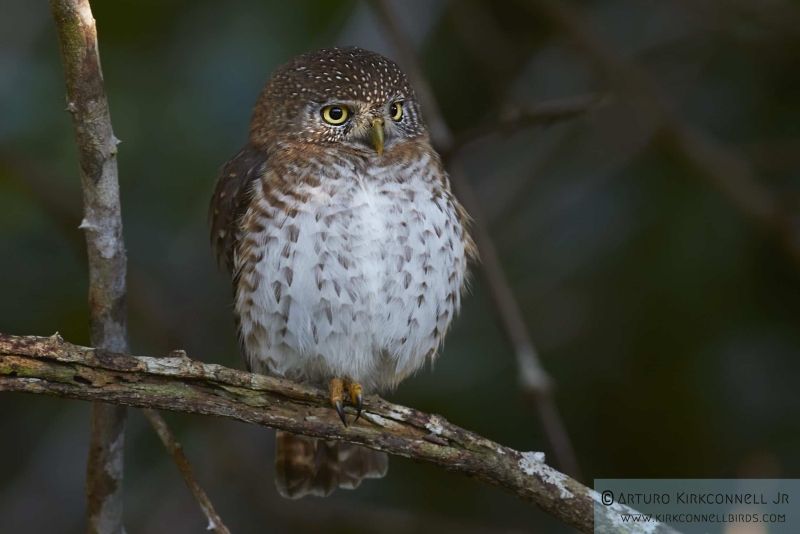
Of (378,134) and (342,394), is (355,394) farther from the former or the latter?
(378,134)

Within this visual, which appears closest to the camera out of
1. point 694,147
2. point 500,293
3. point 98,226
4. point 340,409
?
point 98,226

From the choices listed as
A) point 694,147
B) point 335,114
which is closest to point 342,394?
point 335,114

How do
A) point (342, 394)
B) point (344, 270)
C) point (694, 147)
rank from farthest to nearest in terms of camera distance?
point (694, 147) → point (344, 270) → point (342, 394)

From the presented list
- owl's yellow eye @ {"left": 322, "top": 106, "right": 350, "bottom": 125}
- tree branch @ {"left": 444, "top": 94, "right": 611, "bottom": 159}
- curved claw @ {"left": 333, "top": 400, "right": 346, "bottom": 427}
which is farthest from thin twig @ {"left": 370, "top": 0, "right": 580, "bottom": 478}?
curved claw @ {"left": 333, "top": 400, "right": 346, "bottom": 427}

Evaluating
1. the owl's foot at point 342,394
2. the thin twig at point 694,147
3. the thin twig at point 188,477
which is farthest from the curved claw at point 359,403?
the thin twig at point 694,147

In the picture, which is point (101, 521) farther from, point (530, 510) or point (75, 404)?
point (530, 510)

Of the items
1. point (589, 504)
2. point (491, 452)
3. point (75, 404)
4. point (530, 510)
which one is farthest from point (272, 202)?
point (530, 510)

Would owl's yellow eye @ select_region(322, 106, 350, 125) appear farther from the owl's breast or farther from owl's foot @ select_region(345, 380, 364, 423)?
owl's foot @ select_region(345, 380, 364, 423)

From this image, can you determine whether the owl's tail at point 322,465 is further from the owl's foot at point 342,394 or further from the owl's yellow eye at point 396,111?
the owl's yellow eye at point 396,111
